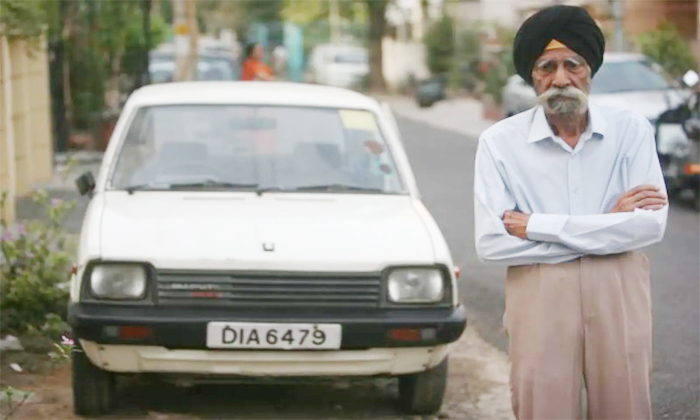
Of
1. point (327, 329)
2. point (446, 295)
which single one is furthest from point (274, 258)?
point (446, 295)

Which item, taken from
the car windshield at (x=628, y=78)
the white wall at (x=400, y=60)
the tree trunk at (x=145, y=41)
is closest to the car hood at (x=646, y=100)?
the car windshield at (x=628, y=78)

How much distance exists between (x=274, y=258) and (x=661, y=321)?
12.6ft

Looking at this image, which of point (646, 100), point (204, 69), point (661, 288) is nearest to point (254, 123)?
point (661, 288)

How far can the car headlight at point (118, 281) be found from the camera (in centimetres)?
613

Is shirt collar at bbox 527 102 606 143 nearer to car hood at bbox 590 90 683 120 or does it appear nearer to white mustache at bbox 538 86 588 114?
white mustache at bbox 538 86 588 114

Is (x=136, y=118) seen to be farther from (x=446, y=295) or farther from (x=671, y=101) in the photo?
(x=671, y=101)

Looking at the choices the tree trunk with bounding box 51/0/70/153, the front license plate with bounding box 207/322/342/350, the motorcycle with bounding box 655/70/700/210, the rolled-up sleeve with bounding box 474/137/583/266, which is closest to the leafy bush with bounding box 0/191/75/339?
the front license plate with bounding box 207/322/342/350

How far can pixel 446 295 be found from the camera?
6.32 m

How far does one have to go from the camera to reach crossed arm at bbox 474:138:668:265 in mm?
3930

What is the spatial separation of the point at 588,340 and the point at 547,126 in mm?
613

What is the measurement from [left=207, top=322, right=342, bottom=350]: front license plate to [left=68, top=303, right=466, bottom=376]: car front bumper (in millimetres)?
27

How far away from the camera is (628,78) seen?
19.0m

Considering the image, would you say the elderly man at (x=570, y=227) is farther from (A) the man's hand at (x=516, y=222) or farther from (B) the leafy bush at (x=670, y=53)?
(B) the leafy bush at (x=670, y=53)

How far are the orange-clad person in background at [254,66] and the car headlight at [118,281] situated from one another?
40.8ft
